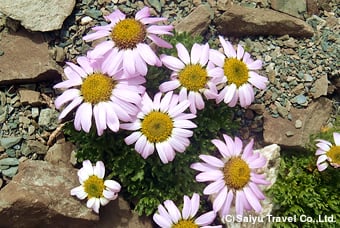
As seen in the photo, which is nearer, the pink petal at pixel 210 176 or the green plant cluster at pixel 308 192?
the pink petal at pixel 210 176

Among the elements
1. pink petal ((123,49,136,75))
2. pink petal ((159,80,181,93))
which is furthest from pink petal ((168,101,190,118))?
pink petal ((123,49,136,75))

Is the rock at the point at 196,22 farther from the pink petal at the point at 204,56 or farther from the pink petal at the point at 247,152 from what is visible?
the pink petal at the point at 247,152

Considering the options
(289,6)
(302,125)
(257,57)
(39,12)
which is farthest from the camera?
(289,6)

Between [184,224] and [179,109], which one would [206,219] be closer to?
[184,224]

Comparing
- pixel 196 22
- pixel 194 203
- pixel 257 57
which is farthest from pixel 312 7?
pixel 194 203

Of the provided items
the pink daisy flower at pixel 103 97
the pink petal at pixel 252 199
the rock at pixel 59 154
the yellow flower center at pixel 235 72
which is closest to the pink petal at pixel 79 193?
the rock at pixel 59 154

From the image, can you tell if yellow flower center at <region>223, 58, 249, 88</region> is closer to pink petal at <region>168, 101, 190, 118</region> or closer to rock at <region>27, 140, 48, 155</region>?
pink petal at <region>168, 101, 190, 118</region>
